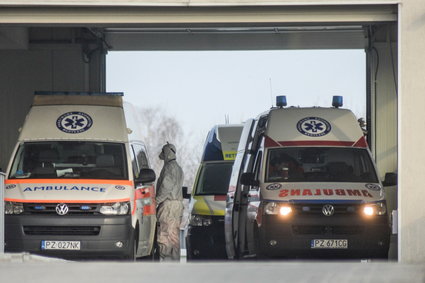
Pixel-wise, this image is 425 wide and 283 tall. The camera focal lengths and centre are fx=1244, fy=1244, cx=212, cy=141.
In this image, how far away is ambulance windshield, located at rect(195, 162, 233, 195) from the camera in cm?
2272

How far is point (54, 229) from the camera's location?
694 inches

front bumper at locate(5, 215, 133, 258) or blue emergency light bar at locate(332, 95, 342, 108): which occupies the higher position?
blue emergency light bar at locate(332, 95, 342, 108)

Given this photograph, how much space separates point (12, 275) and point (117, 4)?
555 cm

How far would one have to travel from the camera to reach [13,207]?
17.7 meters

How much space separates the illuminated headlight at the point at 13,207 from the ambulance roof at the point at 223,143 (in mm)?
6504

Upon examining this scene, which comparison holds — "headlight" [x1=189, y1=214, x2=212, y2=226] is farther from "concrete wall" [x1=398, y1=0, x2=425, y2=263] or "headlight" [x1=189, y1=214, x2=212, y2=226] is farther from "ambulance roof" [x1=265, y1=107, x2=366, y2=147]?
"concrete wall" [x1=398, y1=0, x2=425, y2=263]

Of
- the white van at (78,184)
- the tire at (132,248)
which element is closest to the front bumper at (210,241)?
the white van at (78,184)

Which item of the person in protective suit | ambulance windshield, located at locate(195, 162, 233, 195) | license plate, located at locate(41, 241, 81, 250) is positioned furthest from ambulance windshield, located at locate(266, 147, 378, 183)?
ambulance windshield, located at locate(195, 162, 233, 195)

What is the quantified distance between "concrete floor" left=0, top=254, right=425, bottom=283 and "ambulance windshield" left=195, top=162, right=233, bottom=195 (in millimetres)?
8300

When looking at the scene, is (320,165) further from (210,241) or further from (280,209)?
(210,241)

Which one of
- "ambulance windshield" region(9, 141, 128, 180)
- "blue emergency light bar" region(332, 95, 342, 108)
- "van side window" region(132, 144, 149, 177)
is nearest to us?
"ambulance windshield" region(9, 141, 128, 180)

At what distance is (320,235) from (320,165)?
1.36m

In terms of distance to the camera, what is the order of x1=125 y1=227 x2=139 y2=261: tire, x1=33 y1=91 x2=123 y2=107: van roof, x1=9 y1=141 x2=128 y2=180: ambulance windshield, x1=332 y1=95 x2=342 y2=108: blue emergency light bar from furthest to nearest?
x1=332 y1=95 x2=342 y2=108: blue emergency light bar < x1=33 y1=91 x2=123 y2=107: van roof < x1=9 y1=141 x2=128 y2=180: ambulance windshield < x1=125 y1=227 x2=139 y2=261: tire

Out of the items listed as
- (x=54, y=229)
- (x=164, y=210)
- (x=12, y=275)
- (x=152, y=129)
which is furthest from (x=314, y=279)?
(x=152, y=129)
